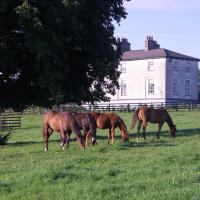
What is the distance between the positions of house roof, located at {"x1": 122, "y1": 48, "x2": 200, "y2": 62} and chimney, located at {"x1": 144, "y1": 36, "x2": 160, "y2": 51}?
3.64ft

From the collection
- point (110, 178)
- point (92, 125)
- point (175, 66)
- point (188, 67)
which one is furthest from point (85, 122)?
point (188, 67)

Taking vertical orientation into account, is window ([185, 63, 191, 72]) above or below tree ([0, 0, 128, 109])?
above

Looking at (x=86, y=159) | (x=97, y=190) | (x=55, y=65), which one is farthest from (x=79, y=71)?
(x=97, y=190)

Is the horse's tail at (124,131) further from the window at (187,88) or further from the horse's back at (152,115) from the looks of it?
the window at (187,88)

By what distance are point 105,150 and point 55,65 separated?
29.2 feet

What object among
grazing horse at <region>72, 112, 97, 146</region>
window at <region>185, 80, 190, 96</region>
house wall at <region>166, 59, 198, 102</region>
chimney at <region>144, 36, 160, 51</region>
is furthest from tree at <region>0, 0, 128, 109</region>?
chimney at <region>144, 36, 160, 51</region>

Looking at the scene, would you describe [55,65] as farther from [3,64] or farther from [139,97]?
[139,97]

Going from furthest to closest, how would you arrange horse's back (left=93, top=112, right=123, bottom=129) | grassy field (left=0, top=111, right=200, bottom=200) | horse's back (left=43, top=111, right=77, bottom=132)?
horse's back (left=93, top=112, right=123, bottom=129) < horse's back (left=43, top=111, right=77, bottom=132) < grassy field (left=0, top=111, right=200, bottom=200)

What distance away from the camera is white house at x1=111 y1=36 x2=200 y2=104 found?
89.0 meters

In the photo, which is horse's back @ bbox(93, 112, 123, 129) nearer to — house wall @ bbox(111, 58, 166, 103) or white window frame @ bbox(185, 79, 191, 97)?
house wall @ bbox(111, 58, 166, 103)

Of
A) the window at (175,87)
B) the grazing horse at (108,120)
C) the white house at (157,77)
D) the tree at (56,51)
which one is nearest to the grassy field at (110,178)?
the grazing horse at (108,120)

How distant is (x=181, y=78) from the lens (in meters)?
91.4

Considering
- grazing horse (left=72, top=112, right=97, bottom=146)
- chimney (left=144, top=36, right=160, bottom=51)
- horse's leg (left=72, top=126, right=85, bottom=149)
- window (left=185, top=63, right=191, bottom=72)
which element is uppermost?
chimney (left=144, top=36, right=160, bottom=51)

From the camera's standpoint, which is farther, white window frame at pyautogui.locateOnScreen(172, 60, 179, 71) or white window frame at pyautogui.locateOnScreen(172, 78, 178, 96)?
white window frame at pyautogui.locateOnScreen(172, 60, 179, 71)
